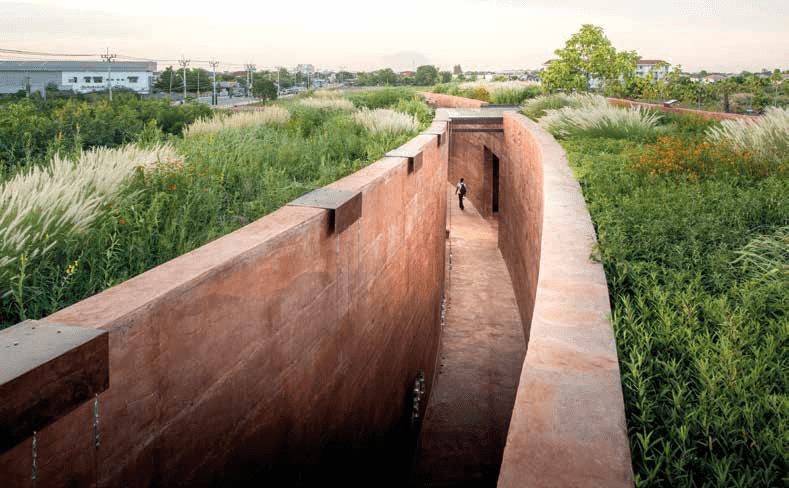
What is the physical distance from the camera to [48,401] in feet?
8.07

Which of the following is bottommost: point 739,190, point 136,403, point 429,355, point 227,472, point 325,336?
point 429,355

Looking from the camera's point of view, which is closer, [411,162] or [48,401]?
[48,401]

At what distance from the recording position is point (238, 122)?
11.9m

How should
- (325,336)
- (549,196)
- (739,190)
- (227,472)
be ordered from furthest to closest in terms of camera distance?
1. (549,196)
2. (739,190)
3. (325,336)
4. (227,472)

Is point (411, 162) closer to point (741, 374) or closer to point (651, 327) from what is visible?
point (651, 327)

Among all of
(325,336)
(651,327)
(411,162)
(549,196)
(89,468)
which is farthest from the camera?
(411,162)

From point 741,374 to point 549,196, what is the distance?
4.24m

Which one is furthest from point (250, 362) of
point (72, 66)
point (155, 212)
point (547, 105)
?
point (72, 66)

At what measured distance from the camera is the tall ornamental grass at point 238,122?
10840mm

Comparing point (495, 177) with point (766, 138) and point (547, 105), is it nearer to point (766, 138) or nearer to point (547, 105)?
point (547, 105)

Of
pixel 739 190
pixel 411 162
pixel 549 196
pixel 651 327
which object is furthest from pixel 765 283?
pixel 411 162

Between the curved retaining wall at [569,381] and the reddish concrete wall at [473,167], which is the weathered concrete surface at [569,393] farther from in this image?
the reddish concrete wall at [473,167]

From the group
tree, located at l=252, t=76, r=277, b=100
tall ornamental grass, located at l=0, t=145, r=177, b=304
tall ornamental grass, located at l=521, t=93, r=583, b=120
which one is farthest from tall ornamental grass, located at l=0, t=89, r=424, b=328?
tree, located at l=252, t=76, r=277, b=100

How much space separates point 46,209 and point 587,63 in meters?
27.7
